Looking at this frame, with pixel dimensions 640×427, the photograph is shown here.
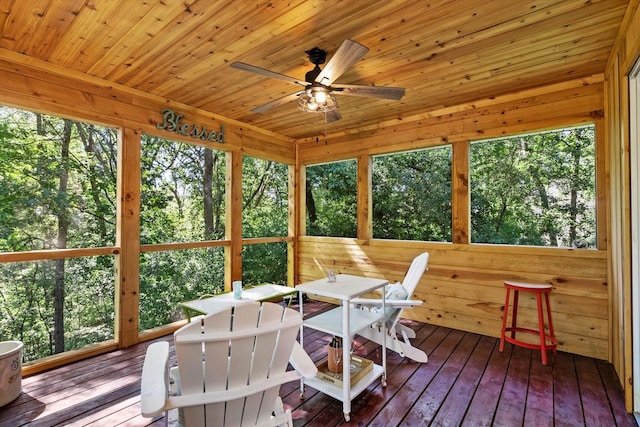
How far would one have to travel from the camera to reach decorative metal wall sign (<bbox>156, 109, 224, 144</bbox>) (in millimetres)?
3502

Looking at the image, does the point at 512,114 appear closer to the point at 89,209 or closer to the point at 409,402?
the point at 409,402

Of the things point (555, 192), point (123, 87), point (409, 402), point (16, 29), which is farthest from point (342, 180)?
point (16, 29)

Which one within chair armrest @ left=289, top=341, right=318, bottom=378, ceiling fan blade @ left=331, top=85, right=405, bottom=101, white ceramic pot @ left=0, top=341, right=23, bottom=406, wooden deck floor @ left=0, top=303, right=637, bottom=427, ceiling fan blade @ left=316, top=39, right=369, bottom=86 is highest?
ceiling fan blade @ left=316, top=39, right=369, bottom=86

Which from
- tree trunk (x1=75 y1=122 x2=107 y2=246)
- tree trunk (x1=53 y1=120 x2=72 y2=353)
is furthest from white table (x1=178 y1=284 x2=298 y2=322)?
tree trunk (x1=75 y1=122 x2=107 y2=246)

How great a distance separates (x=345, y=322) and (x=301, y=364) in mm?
596

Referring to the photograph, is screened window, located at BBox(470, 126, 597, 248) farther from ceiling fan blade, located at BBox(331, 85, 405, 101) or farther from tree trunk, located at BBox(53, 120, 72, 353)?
tree trunk, located at BBox(53, 120, 72, 353)

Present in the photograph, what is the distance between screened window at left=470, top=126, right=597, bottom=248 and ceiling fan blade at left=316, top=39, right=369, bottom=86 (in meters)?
2.34

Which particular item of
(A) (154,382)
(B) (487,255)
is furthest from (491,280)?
(A) (154,382)

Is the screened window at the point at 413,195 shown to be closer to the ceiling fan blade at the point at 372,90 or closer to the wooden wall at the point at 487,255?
the wooden wall at the point at 487,255

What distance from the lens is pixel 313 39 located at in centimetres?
230

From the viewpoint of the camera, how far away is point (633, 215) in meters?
2.07

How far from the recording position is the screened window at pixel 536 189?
3.12 metres

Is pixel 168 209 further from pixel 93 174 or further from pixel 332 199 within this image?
pixel 332 199

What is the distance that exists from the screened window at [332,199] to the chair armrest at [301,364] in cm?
330
